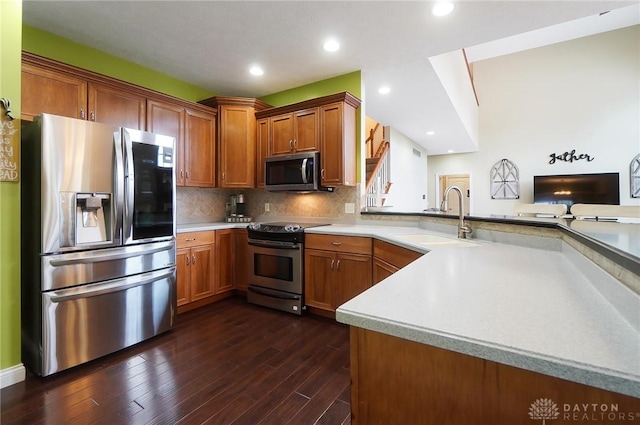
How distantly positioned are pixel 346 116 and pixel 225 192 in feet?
7.09

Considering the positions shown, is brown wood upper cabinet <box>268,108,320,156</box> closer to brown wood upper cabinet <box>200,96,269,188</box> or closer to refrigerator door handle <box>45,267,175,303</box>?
brown wood upper cabinet <box>200,96,269,188</box>

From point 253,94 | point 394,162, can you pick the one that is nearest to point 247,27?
point 253,94

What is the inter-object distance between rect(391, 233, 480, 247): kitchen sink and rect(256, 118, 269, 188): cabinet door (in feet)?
6.82

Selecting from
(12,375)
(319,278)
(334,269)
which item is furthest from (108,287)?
(334,269)

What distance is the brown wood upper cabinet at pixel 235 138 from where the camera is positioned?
362cm

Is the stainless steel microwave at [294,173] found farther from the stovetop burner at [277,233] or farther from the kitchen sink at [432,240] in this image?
the kitchen sink at [432,240]

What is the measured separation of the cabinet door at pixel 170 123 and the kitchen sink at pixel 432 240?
253cm

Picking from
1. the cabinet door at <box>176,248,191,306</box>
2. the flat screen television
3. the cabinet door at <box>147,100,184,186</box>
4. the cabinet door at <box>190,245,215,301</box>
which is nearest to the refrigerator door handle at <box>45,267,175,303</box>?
the cabinet door at <box>176,248,191,306</box>

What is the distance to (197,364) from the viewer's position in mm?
2059

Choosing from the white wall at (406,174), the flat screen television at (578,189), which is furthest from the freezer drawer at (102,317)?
the flat screen television at (578,189)

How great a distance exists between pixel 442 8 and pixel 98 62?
130 inches

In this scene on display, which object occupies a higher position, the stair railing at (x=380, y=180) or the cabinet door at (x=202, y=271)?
the stair railing at (x=380, y=180)

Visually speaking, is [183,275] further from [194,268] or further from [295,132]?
[295,132]

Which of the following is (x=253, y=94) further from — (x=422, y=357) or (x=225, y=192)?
(x=422, y=357)
